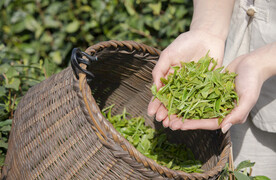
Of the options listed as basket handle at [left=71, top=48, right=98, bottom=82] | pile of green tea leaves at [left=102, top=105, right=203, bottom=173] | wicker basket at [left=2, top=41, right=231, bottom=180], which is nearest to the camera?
wicker basket at [left=2, top=41, right=231, bottom=180]

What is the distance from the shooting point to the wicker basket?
3.55 feet

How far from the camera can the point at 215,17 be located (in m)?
1.50

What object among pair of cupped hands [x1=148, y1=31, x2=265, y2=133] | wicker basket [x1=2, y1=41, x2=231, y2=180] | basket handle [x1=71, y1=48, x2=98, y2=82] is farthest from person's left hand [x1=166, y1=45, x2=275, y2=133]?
basket handle [x1=71, y1=48, x2=98, y2=82]

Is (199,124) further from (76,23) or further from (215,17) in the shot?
(76,23)

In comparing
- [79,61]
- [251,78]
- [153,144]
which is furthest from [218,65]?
[79,61]

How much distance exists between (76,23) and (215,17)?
4.09 ft

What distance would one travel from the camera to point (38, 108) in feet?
4.47

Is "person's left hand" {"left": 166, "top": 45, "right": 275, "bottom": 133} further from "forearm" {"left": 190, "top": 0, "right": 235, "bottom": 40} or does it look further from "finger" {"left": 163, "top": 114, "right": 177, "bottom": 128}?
"forearm" {"left": 190, "top": 0, "right": 235, "bottom": 40}

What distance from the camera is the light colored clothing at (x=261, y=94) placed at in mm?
1398

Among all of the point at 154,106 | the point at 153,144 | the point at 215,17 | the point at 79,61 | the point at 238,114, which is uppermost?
the point at 215,17

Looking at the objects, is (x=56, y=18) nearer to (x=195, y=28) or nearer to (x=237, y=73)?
(x=195, y=28)

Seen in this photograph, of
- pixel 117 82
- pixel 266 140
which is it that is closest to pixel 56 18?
pixel 117 82

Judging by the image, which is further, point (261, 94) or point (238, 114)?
point (261, 94)

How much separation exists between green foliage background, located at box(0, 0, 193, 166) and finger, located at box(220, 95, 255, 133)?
130 cm
